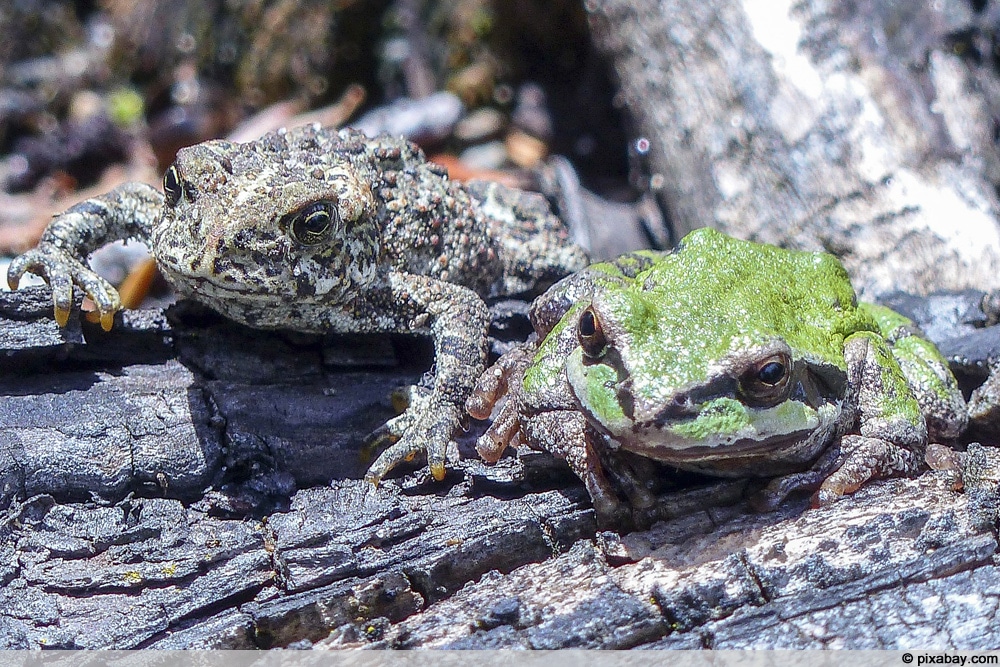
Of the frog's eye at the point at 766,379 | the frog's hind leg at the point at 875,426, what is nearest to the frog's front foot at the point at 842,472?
the frog's hind leg at the point at 875,426

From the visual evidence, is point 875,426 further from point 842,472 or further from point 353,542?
point 353,542

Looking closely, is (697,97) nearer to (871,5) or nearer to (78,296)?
(871,5)

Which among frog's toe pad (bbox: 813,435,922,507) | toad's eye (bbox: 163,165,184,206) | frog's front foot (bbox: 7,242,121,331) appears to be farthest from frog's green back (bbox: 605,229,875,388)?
frog's front foot (bbox: 7,242,121,331)

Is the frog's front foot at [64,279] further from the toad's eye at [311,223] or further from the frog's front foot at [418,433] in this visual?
the frog's front foot at [418,433]

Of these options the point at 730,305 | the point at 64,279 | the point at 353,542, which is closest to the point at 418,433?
the point at 353,542

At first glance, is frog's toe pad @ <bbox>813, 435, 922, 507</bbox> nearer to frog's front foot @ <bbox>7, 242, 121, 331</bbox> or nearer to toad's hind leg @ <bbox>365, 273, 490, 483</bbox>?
toad's hind leg @ <bbox>365, 273, 490, 483</bbox>

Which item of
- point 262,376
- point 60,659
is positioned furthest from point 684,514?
point 60,659

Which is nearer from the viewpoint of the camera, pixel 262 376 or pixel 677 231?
pixel 262 376
